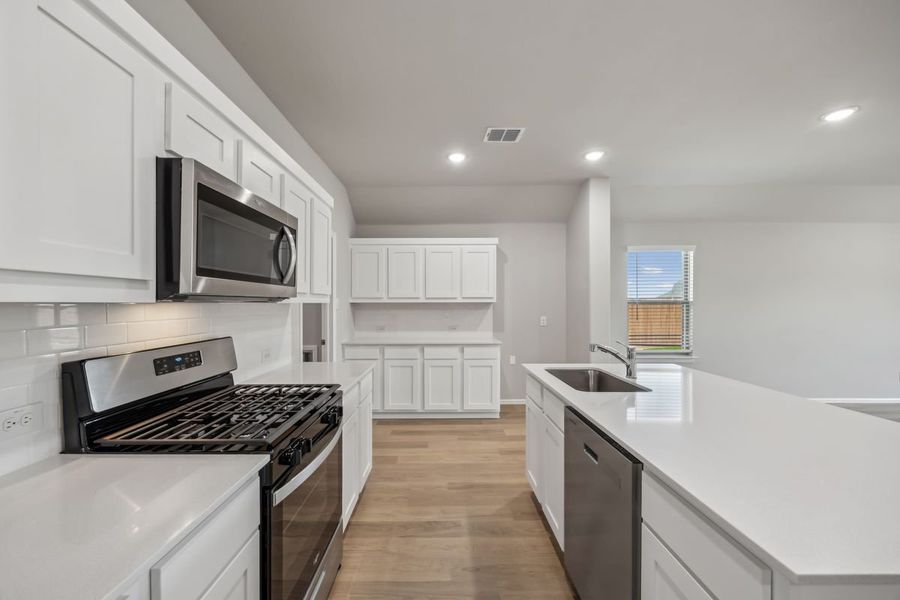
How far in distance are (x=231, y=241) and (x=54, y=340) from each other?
0.57m

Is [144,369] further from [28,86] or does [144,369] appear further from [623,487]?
[623,487]

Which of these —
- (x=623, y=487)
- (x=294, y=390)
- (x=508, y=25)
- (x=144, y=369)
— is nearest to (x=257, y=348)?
(x=294, y=390)

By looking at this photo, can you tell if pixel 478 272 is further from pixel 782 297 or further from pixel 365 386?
pixel 782 297

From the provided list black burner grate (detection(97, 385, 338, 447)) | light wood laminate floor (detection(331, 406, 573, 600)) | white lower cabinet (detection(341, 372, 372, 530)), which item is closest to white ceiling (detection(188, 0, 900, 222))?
black burner grate (detection(97, 385, 338, 447))

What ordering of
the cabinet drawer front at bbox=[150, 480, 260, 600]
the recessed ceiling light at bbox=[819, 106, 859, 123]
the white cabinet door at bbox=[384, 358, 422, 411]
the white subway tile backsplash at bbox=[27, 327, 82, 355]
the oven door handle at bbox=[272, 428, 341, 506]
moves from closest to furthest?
the cabinet drawer front at bbox=[150, 480, 260, 600], the white subway tile backsplash at bbox=[27, 327, 82, 355], the oven door handle at bbox=[272, 428, 341, 506], the recessed ceiling light at bbox=[819, 106, 859, 123], the white cabinet door at bbox=[384, 358, 422, 411]

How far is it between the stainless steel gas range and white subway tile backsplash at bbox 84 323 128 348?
8 cm

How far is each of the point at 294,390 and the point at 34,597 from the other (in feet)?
4.12

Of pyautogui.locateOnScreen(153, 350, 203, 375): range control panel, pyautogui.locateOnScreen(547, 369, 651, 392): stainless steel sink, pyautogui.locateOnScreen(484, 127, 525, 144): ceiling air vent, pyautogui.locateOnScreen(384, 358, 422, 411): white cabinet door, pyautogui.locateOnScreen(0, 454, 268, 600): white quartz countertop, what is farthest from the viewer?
pyautogui.locateOnScreen(384, 358, 422, 411): white cabinet door

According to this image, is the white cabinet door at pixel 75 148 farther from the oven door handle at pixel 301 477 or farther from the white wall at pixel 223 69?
the white wall at pixel 223 69

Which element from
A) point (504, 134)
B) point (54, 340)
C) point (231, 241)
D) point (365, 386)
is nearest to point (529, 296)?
point (504, 134)

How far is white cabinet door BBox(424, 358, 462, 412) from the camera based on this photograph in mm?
4398

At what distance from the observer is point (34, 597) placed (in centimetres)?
56

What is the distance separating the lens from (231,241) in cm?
141

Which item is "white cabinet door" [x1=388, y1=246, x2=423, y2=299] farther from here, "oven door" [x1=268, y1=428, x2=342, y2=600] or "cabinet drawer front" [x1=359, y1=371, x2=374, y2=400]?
"oven door" [x1=268, y1=428, x2=342, y2=600]
